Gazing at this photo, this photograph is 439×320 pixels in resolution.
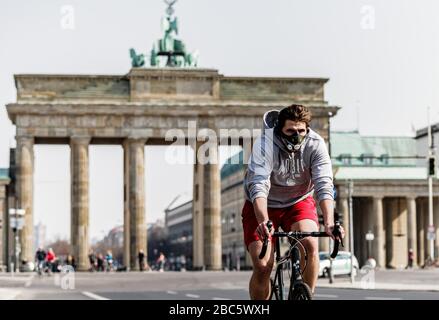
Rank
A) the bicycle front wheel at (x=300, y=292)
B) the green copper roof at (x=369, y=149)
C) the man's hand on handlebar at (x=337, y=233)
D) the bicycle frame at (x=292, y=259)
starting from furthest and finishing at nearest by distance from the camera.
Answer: the green copper roof at (x=369, y=149) < the bicycle frame at (x=292, y=259) < the man's hand on handlebar at (x=337, y=233) < the bicycle front wheel at (x=300, y=292)

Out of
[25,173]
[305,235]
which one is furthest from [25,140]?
[305,235]

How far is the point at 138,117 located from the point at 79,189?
7.23 metres

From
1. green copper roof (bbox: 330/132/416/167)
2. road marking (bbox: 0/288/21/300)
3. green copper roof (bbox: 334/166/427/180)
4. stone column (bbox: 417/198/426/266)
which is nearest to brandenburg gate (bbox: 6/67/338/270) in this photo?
green copper roof (bbox: 334/166/427/180)

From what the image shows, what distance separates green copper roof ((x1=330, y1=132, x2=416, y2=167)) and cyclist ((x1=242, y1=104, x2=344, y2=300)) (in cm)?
11366

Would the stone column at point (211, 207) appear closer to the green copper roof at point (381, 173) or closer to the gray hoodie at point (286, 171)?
the green copper roof at point (381, 173)

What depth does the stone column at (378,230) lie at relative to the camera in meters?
111

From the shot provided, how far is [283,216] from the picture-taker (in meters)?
8.58

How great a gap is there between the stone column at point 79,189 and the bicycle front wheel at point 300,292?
86.0m

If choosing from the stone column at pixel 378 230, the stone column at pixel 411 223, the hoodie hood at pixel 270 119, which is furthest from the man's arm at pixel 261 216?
the stone column at pixel 411 223

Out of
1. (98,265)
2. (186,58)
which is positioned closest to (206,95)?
(186,58)

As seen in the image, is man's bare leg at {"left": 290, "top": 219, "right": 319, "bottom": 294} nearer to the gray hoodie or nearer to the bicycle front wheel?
the gray hoodie

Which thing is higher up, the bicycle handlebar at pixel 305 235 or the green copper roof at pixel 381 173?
the green copper roof at pixel 381 173

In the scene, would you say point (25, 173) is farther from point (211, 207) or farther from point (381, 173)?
point (381, 173)
